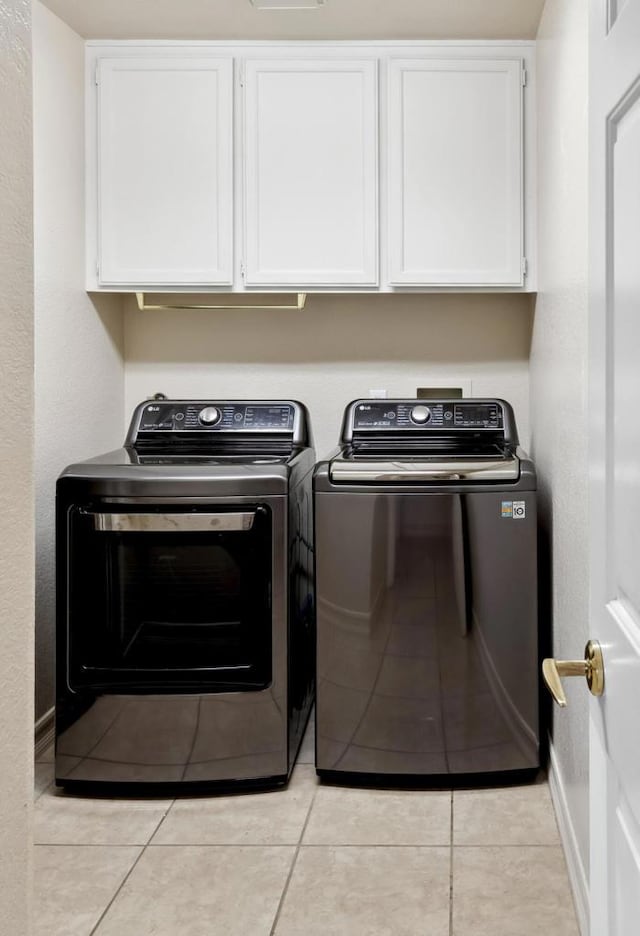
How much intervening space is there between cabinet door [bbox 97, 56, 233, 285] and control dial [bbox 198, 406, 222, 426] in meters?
0.41

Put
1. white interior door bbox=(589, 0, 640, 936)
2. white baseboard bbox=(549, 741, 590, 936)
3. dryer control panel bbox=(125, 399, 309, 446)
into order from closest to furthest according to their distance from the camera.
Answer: white interior door bbox=(589, 0, 640, 936), white baseboard bbox=(549, 741, 590, 936), dryer control panel bbox=(125, 399, 309, 446)

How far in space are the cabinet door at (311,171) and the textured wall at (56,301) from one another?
552mm

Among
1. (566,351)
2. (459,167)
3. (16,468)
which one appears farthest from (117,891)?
(459,167)

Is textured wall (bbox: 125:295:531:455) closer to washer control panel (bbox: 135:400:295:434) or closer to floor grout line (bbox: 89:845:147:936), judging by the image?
washer control panel (bbox: 135:400:295:434)

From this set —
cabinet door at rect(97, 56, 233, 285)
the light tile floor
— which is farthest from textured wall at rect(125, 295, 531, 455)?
the light tile floor

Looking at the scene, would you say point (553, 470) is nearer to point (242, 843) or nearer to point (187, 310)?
point (242, 843)

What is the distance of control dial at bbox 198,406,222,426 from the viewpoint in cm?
293

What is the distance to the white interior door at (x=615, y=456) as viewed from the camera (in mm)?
762

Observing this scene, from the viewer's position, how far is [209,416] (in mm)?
2932

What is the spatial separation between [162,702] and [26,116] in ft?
5.96

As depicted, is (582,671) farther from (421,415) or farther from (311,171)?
(311,171)

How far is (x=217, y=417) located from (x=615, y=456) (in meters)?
2.18

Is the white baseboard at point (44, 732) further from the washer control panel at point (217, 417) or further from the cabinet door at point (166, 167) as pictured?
the cabinet door at point (166, 167)

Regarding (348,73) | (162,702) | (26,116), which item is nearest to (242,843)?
(162,702)
